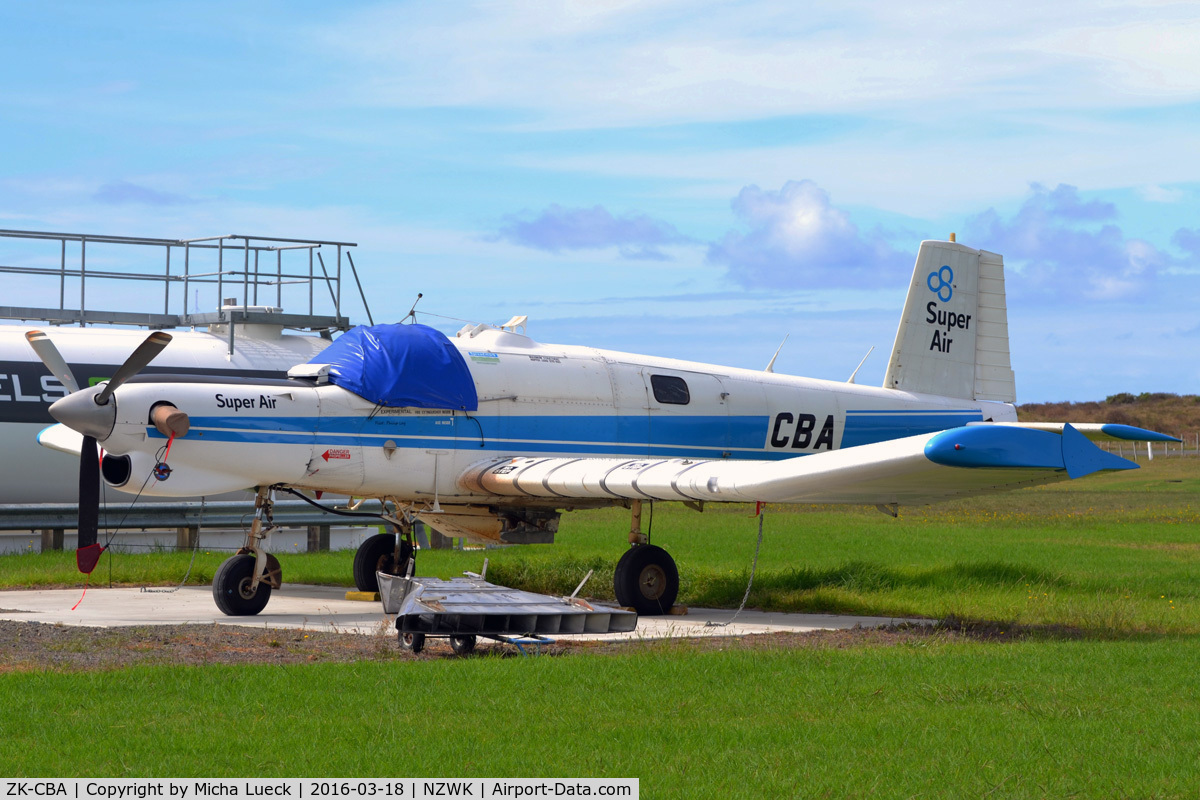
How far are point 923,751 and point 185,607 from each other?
10.6 meters

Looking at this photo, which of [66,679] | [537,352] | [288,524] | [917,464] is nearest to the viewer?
[66,679]

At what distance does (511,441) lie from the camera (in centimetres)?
1550

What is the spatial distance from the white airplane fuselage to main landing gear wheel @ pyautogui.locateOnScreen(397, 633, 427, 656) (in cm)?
390

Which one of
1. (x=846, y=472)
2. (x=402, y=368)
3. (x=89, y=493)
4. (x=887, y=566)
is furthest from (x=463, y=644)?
(x=887, y=566)

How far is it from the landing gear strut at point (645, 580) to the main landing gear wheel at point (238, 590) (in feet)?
13.0

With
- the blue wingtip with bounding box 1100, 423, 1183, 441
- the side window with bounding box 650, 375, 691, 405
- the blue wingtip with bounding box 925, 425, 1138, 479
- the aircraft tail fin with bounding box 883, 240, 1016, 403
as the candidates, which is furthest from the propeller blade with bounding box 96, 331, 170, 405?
the aircraft tail fin with bounding box 883, 240, 1016, 403

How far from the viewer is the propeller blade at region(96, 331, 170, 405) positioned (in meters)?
12.9

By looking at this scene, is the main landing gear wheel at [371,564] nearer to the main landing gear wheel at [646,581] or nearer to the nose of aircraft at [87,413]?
the main landing gear wheel at [646,581]

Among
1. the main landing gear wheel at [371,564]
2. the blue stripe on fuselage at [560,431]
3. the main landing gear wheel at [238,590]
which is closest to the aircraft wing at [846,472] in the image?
the blue stripe on fuselage at [560,431]

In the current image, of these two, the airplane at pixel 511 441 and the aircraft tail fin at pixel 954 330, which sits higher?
the aircraft tail fin at pixel 954 330

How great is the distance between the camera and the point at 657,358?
16969 mm


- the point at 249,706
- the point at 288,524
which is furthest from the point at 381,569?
the point at 249,706

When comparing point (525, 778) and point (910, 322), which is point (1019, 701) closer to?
point (525, 778)

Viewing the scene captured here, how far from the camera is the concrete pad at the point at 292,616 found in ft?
41.9
